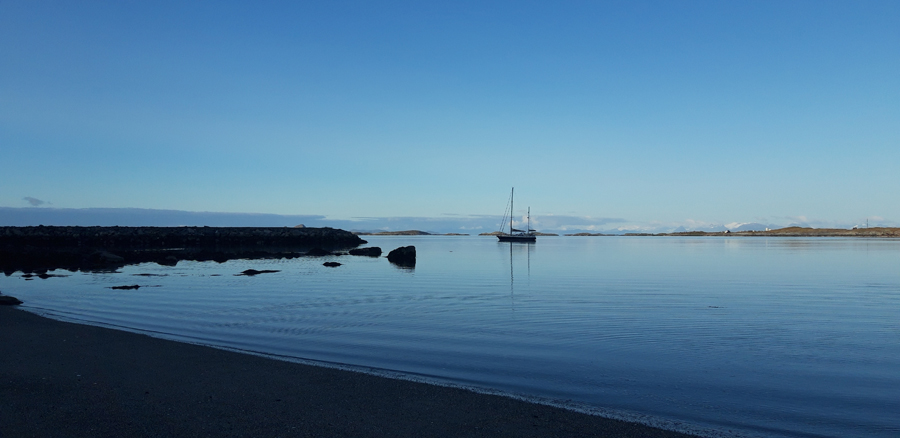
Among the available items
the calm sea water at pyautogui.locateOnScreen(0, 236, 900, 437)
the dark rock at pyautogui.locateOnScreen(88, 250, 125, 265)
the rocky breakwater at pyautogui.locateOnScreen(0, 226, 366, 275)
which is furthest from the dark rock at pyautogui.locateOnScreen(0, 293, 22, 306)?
the rocky breakwater at pyautogui.locateOnScreen(0, 226, 366, 275)

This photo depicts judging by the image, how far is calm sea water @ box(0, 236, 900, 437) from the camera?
24.4 ft

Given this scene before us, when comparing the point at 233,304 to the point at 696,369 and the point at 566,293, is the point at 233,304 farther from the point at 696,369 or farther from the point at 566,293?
the point at 696,369

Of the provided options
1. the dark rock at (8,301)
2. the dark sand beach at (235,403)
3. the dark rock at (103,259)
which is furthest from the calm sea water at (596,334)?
the dark rock at (103,259)

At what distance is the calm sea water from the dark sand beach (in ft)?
3.39

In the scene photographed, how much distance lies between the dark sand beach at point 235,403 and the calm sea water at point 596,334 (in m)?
1.03

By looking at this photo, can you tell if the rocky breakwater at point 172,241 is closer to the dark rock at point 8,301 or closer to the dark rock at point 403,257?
the dark rock at point 403,257

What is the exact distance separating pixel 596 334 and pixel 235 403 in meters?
8.69

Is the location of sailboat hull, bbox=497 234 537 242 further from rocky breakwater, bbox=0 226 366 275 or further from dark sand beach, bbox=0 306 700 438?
dark sand beach, bbox=0 306 700 438

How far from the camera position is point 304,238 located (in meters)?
86.1

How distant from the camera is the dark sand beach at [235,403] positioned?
5695 mm

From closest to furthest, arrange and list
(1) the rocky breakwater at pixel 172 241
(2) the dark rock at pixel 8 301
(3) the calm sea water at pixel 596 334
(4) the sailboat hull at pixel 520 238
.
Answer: (3) the calm sea water at pixel 596 334, (2) the dark rock at pixel 8 301, (1) the rocky breakwater at pixel 172 241, (4) the sailboat hull at pixel 520 238

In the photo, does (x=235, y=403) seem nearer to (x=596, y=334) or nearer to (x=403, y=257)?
(x=596, y=334)

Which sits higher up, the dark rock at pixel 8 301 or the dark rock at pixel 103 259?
the dark rock at pixel 103 259

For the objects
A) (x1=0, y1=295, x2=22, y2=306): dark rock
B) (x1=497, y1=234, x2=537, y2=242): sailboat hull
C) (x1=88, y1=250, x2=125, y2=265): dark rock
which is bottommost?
(x1=0, y1=295, x2=22, y2=306): dark rock
